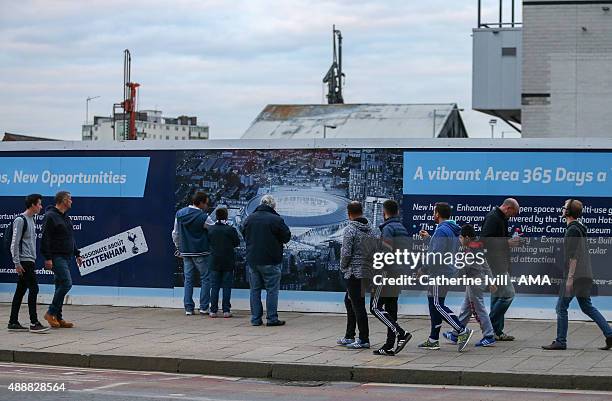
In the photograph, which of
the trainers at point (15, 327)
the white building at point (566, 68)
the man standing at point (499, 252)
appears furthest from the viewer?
the white building at point (566, 68)

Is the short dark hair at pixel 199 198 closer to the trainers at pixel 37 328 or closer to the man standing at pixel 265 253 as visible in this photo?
the man standing at pixel 265 253

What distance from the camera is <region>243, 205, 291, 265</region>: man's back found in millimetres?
15023

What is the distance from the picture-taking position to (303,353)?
1256 cm

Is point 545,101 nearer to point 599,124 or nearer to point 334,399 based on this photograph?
point 599,124

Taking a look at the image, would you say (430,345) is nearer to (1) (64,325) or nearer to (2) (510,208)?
(2) (510,208)

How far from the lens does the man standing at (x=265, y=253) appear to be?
1503 centimetres

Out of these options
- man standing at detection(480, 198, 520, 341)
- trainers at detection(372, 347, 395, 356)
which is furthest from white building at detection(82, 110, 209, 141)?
trainers at detection(372, 347, 395, 356)

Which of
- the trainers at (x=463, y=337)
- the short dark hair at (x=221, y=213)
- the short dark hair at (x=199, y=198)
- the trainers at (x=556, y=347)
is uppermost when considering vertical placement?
Result: the short dark hair at (x=199, y=198)

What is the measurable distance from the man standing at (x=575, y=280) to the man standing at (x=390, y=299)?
6.10ft

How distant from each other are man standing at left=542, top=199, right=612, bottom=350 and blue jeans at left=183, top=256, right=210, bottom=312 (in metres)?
5.82

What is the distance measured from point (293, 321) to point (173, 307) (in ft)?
8.51

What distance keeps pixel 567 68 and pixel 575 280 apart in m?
26.9

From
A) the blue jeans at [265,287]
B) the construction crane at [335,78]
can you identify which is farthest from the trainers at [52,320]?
the construction crane at [335,78]

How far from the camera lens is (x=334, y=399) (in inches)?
396
